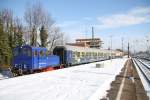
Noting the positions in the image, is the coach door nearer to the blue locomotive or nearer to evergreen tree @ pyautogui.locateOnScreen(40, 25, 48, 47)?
the blue locomotive

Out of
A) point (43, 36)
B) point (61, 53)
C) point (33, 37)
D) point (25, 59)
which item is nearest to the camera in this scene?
point (25, 59)

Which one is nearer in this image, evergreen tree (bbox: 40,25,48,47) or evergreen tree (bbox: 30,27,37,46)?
evergreen tree (bbox: 30,27,37,46)

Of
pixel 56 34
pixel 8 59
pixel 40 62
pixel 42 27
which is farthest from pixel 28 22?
pixel 40 62

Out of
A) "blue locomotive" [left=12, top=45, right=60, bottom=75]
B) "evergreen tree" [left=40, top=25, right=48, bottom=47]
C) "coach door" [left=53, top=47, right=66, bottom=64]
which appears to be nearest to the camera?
"blue locomotive" [left=12, top=45, right=60, bottom=75]

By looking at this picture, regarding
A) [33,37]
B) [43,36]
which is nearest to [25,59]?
[33,37]

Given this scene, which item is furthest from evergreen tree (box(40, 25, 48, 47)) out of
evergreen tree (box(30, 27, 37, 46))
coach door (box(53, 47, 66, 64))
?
coach door (box(53, 47, 66, 64))

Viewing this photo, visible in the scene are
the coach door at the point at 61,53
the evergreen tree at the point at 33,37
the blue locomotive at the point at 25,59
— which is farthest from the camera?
the evergreen tree at the point at 33,37

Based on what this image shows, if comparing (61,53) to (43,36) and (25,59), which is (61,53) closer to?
(25,59)

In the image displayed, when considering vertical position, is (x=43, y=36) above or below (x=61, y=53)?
above

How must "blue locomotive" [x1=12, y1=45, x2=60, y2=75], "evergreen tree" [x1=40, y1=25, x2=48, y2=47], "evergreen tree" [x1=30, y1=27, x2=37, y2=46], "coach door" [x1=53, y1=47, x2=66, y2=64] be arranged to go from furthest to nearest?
"evergreen tree" [x1=40, y1=25, x2=48, y2=47]
"evergreen tree" [x1=30, y1=27, x2=37, y2=46]
"coach door" [x1=53, y1=47, x2=66, y2=64]
"blue locomotive" [x1=12, y1=45, x2=60, y2=75]

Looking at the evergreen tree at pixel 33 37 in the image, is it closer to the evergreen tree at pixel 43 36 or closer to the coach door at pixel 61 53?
the evergreen tree at pixel 43 36

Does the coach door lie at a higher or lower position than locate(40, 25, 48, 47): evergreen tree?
lower

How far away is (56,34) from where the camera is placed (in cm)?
6388

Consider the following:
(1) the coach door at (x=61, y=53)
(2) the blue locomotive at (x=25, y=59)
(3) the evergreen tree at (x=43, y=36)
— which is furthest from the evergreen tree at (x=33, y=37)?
(2) the blue locomotive at (x=25, y=59)
